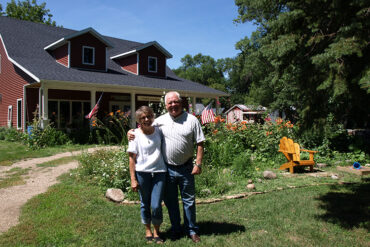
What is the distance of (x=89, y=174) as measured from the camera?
6.77 m

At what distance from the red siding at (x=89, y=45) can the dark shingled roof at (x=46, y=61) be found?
0.62m

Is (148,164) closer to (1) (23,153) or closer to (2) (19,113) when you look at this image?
(1) (23,153)

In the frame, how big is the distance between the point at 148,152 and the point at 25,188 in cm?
402

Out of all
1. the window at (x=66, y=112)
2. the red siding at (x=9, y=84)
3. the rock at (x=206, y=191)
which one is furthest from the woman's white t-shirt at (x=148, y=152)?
the window at (x=66, y=112)

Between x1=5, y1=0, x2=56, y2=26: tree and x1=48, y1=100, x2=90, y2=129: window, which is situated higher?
x1=5, y1=0, x2=56, y2=26: tree

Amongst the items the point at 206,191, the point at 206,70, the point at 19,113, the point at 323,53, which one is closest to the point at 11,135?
the point at 19,113

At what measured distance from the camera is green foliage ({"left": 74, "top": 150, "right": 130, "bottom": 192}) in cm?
571

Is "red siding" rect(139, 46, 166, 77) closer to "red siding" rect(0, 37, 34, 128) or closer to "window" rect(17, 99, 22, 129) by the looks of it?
"red siding" rect(0, 37, 34, 128)

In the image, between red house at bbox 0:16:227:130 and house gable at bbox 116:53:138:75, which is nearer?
red house at bbox 0:16:227:130

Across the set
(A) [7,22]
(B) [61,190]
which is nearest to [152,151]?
(B) [61,190]

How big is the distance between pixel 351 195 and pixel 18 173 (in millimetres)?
7329

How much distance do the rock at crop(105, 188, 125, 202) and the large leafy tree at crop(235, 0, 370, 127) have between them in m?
3.06

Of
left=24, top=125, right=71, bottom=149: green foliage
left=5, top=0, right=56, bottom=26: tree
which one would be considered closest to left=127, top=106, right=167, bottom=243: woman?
left=24, top=125, right=71, bottom=149: green foliage

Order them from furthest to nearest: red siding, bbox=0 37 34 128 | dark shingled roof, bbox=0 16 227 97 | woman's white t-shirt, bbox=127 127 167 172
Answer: red siding, bbox=0 37 34 128 → dark shingled roof, bbox=0 16 227 97 → woman's white t-shirt, bbox=127 127 167 172
